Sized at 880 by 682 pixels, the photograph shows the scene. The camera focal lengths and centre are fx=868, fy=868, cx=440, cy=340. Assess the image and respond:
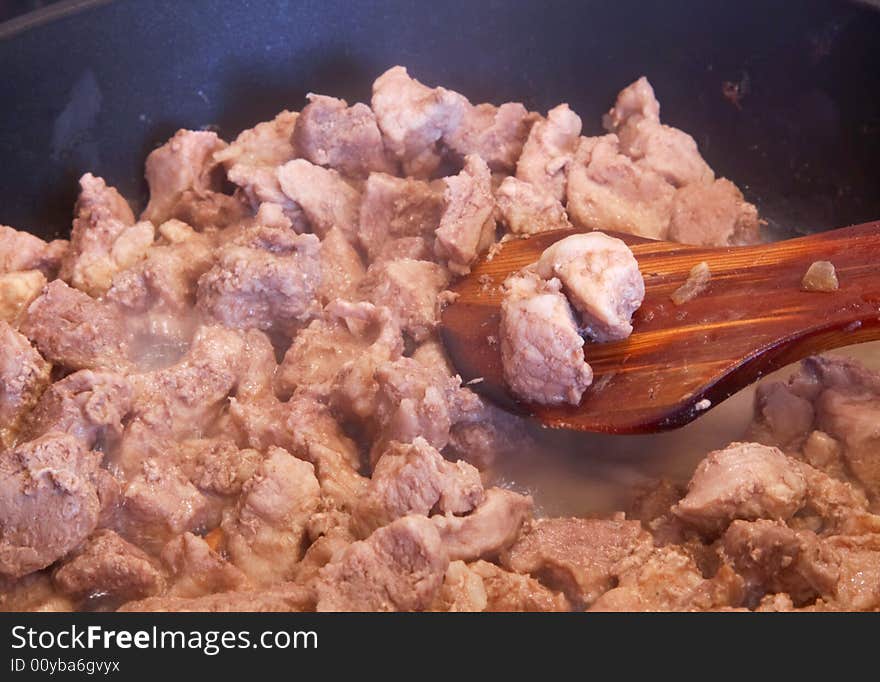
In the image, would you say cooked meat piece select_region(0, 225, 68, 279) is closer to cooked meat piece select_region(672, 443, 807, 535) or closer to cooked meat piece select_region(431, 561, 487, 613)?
cooked meat piece select_region(431, 561, 487, 613)

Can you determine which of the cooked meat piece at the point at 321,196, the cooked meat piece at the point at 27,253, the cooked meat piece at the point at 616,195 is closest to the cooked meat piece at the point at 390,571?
the cooked meat piece at the point at 321,196

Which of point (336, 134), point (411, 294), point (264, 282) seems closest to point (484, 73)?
point (336, 134)

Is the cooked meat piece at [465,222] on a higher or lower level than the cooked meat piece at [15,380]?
lower

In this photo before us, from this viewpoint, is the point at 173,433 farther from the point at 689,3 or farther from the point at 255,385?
Result: the point at 689,3

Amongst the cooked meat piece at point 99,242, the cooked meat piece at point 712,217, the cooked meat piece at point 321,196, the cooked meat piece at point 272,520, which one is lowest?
the cooked meat piece at point 712,217

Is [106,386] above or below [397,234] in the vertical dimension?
above

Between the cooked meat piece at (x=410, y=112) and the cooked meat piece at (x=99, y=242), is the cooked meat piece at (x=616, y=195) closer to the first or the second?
the cooked meat piece at (x=410, y=112)

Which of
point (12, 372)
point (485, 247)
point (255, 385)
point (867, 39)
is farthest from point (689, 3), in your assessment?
point (12, 372)
